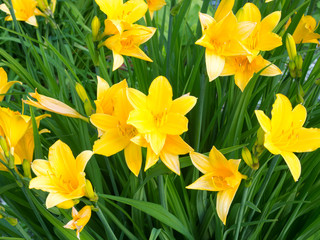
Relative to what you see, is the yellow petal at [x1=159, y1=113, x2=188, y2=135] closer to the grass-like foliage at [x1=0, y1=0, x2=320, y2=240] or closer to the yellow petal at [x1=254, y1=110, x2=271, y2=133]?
the grass-like foliage at [x1=0, y1=0, x2=320, y2=240]

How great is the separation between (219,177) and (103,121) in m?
0.25

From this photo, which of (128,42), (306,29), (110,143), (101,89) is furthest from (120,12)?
(306,29)

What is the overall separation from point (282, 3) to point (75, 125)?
731 mm

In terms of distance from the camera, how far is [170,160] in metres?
0.63

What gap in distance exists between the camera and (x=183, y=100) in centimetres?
64

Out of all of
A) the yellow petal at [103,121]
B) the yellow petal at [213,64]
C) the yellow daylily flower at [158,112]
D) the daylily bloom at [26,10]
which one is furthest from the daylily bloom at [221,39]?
the daylily bloom at [26,10]

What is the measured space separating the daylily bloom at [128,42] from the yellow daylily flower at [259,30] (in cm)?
20

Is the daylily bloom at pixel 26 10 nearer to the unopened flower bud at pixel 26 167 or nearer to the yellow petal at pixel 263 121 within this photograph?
the unopened flower bud at pixel 26 167

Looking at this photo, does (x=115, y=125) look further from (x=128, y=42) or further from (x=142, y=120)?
(x=128, y=42)

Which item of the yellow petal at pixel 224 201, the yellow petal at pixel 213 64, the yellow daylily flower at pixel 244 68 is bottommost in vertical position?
the yellow petal at pixel 224 201

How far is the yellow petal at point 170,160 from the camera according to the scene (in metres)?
0.62

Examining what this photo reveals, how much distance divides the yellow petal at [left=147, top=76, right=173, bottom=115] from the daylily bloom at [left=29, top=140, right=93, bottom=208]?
139mm

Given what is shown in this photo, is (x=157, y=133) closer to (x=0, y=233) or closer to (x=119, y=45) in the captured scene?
(x=119, y=45)

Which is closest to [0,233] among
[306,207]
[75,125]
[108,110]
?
[75,125]
